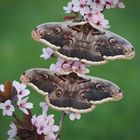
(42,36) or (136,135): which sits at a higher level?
(42,36)

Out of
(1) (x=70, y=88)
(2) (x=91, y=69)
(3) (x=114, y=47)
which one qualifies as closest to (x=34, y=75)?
(1) (x=70, y=88)

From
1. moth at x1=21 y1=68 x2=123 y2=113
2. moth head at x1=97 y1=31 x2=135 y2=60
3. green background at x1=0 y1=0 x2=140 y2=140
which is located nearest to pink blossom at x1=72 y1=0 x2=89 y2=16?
moth head at x1=97 y1=31 x2=135 y2=60

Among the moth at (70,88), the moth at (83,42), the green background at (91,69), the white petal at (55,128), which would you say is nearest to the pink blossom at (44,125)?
the white petal at (55,128)

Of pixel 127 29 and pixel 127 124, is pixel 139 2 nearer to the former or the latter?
pixel 127 29

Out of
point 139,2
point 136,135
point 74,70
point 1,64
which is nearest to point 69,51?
point 74,70

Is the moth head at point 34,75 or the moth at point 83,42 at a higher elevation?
the moth at point 83,42

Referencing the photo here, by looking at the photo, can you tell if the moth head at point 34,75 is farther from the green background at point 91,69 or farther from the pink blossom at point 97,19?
the green background at point 91,69
